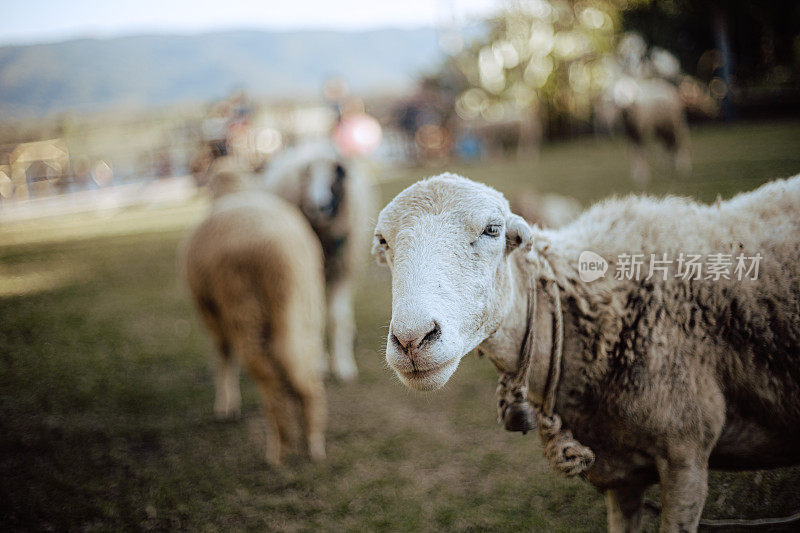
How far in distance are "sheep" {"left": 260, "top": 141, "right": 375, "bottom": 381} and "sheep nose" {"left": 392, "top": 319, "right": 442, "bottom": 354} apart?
334cm

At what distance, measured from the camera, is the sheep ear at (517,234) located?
1.68 metres

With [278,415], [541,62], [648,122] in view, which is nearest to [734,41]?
[541,62]

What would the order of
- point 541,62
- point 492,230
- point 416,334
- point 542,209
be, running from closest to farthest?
point 416,334 → point 492,230 → point 542,209 → point 541,62

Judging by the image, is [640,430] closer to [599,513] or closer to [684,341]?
[684,341]

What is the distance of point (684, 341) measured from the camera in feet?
5.76

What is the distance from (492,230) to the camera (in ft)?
5.44

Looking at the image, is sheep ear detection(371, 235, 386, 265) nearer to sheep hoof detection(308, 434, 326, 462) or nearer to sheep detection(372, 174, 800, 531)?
sheep detection(372, 174, 800, 531)

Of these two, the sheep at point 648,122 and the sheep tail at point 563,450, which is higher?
the sheep at point 648,122

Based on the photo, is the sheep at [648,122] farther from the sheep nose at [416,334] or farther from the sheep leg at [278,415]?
the sheep nose at [416,334]

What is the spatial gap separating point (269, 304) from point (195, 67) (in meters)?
87.8

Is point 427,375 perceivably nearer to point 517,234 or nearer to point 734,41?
point 517,234

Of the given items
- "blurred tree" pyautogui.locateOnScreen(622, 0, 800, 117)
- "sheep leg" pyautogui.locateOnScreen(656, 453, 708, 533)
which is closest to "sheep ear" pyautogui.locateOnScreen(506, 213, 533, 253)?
"sheep leg" pyautogui.locateOnScreen(656, 453, 708, 533)

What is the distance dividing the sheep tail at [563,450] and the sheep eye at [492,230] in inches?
27.3

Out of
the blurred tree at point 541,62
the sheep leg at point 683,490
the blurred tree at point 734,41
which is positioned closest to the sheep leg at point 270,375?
the sheep leg at point 683,490
